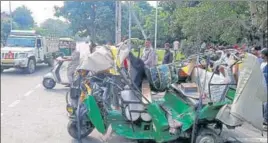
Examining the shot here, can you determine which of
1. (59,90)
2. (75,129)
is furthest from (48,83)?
(75,129)

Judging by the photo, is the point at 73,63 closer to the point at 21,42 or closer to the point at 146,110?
the point at 146,110

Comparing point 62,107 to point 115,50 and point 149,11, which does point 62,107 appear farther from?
point 149,11

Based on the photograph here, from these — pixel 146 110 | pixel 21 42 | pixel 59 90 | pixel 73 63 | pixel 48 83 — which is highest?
pixel 21 42

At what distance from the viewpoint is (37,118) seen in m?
7.97

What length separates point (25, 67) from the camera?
17.1 meters

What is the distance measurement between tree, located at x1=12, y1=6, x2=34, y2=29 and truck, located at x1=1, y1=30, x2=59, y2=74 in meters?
23.8

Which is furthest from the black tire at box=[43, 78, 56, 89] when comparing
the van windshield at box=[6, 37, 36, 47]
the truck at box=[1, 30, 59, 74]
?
the van windshield at box=[6, 37, 36, 47]

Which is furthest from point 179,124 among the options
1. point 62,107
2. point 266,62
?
point 62,107

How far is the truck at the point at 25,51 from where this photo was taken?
16.9m

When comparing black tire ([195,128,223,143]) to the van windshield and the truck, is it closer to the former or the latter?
the truck

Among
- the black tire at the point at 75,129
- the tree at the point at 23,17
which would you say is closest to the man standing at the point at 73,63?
the black tire at the point at 75,129

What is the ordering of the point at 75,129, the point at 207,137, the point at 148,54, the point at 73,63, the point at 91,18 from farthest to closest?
the point at 91,18 < the point at 148,54 < the point at 73,63 < the point at 75,129 < the point at 207,137

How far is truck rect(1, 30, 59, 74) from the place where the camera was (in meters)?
16.9

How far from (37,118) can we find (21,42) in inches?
445
